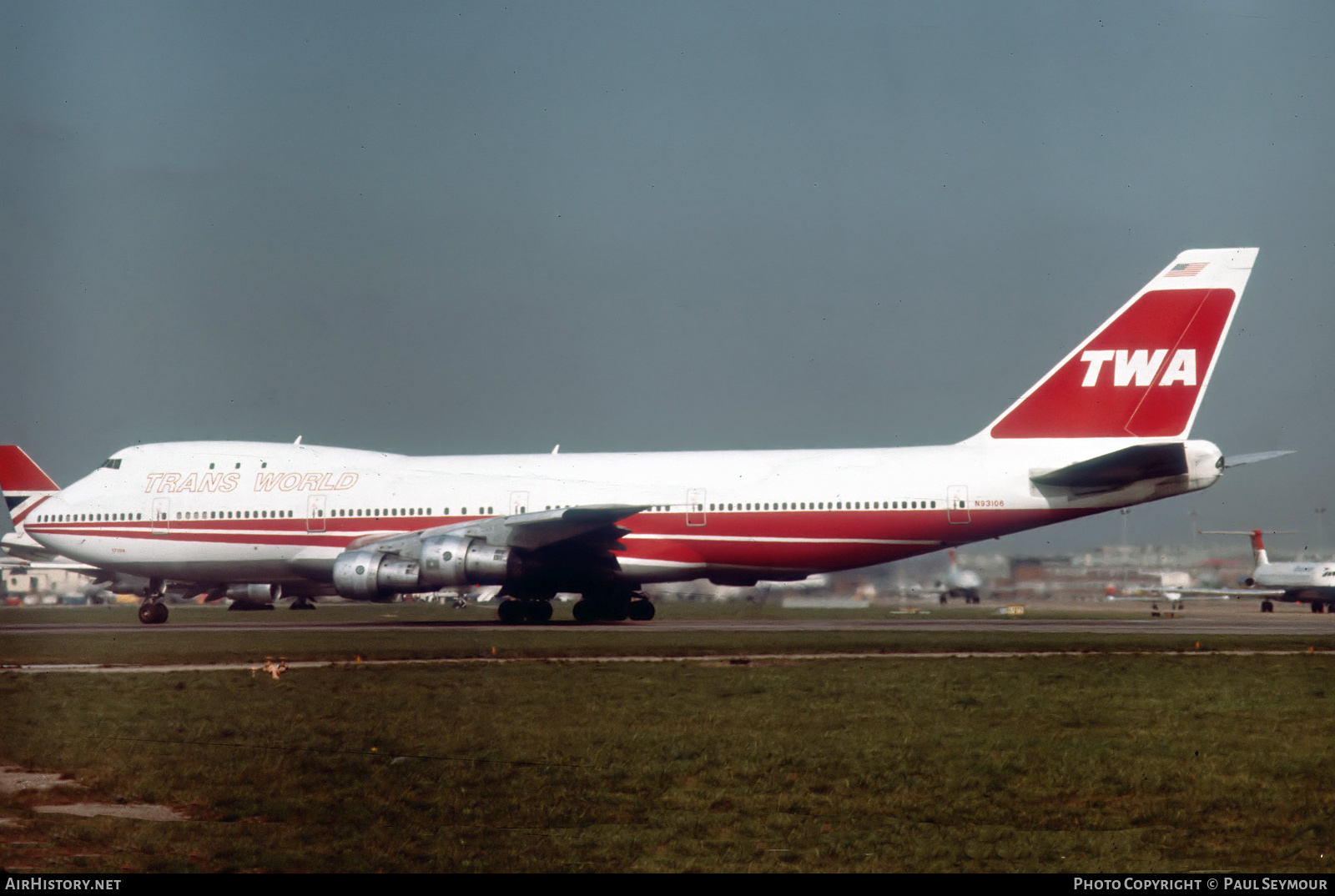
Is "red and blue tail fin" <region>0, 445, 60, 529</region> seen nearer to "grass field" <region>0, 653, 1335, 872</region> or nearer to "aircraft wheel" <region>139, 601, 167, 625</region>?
Result: "aircraft wheel" <region>139, 601, 167, 625</region>

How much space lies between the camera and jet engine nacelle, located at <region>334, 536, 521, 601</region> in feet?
97.3

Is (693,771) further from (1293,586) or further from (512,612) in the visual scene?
(1293,586)

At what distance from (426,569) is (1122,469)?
50.5 feet

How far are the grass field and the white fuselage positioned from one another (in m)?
11.7

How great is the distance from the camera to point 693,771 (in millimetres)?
10797

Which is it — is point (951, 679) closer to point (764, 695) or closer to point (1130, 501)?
point (764, 695)

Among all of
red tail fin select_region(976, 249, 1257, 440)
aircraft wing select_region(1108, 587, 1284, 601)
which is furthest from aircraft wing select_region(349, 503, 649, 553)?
aircraft wing select_region(1108, 587, 1284, 601)

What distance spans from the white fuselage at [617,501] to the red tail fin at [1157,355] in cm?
67

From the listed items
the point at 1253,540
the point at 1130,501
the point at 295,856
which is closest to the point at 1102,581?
the point at 1130,501

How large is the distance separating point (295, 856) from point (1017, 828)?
4.66 meters

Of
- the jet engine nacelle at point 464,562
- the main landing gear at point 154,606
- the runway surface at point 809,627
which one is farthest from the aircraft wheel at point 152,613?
the jet engine nacelle at point 464,562

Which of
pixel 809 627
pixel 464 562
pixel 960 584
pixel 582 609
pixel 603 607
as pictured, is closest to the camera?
pixel 809 627

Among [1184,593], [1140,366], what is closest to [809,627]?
[1140,366]

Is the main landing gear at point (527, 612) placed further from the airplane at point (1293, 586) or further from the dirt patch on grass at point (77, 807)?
the airplane at point (1293, 586)
